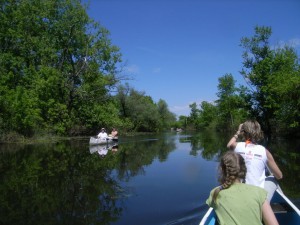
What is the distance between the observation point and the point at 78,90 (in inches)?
1626

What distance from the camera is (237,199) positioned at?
3365mm

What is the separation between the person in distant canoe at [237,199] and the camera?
332 cm

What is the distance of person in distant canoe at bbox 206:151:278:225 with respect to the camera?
332 centimetres

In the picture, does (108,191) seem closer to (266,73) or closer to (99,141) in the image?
(99,141)

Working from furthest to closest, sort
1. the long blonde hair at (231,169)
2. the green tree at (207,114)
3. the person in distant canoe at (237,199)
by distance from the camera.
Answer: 1. the green tree at (207,114)
2. the long blonde hair at (231,169)
3. the person in distant canoe at (237,199)

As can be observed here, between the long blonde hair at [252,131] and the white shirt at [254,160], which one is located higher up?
the long blonde hair at [252,131]

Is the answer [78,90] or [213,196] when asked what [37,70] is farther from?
[213,196]

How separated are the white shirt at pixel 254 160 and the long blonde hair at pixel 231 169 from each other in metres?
1.45

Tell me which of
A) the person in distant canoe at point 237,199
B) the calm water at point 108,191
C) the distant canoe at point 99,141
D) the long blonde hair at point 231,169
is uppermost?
the distant canoe at point 99,141

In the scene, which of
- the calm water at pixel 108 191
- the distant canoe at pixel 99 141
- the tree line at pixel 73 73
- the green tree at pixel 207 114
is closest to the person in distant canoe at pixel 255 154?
the calm water at pixel 108 191

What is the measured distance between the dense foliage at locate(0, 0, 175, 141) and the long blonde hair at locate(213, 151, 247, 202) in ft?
107

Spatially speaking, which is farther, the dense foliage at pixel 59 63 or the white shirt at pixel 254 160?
the dense foliage at pixel 59 63

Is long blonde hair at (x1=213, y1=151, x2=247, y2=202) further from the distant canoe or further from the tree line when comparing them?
the tree line

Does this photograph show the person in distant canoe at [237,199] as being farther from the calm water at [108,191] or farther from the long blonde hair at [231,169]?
the calm water at [108,191]
